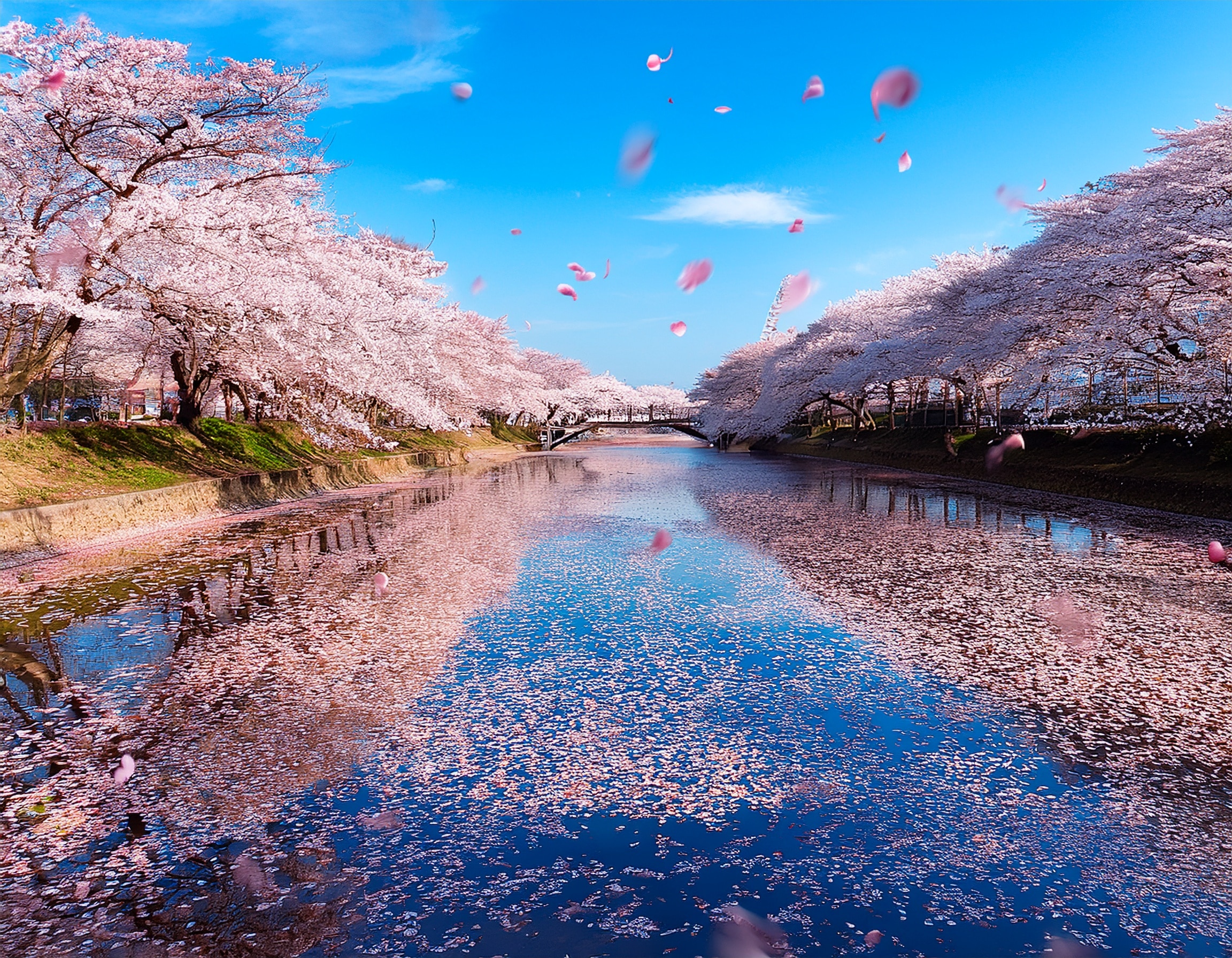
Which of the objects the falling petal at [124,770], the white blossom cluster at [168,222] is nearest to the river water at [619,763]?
the falling petal at [124,770]

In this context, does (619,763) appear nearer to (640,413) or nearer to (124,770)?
(124,770)

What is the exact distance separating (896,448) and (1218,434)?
62.4 feet

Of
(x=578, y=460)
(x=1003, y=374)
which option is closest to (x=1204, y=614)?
(x=1003, y=374)

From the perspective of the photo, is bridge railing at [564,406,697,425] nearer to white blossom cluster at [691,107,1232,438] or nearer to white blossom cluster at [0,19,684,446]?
white blossom cluster at [691,107,1232,438]

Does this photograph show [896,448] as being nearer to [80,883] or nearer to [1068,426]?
[1068,426]

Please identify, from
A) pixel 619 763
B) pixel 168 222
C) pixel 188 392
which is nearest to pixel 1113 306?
pixel 619 763

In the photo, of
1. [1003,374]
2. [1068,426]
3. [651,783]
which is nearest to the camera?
[651,783]

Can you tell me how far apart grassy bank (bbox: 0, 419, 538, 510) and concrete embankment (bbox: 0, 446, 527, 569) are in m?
0.44

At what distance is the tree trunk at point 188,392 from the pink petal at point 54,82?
886 cm

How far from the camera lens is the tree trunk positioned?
21297 millimetres

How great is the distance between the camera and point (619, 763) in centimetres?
435

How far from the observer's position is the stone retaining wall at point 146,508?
11.2 metres

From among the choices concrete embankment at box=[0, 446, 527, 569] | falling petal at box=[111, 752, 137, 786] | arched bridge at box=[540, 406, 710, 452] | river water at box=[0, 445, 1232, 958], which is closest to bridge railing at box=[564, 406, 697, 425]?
arched bridge at box=[540, 406, 710, 452]

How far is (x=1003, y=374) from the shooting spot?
96.6 feet
